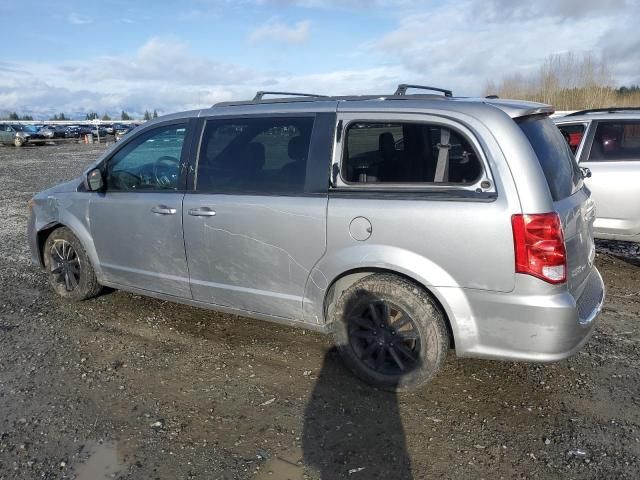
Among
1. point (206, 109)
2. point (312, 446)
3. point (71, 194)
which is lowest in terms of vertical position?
point (312, 446)

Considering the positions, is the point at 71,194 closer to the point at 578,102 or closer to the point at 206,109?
the point at 206,109

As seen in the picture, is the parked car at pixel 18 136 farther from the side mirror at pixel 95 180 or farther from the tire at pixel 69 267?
the side mirror at pixel 95 180

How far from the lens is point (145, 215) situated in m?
4.29

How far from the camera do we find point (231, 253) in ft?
12.8

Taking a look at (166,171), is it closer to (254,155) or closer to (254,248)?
(254,155)

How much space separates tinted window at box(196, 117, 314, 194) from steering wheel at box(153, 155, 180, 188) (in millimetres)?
273

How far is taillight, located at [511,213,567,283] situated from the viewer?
288cm

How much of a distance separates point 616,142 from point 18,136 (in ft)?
130

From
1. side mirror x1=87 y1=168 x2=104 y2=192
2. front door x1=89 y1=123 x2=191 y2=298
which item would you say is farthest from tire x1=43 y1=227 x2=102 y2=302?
side mirror x1=87 y1=168 x2=104 y2=192

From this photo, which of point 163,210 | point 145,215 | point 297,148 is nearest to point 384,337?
point 297,148

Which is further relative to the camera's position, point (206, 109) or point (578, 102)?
point (578, 102)

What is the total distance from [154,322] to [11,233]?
5.00 meters

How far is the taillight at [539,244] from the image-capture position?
2883 mm

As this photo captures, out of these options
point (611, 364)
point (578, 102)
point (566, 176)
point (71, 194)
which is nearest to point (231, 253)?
point (71, 194)
